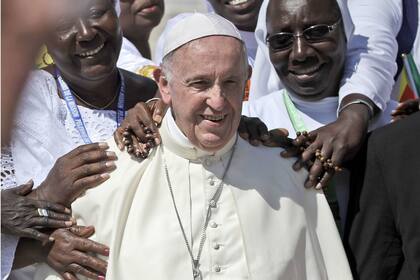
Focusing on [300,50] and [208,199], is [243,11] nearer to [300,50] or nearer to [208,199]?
[300,50]

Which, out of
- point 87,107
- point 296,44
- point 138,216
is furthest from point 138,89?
point 138,216

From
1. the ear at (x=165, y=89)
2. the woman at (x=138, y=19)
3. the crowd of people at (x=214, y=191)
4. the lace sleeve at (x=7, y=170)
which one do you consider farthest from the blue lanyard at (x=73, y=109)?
the woman at (x=138, y=19)

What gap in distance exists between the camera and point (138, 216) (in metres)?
2.91

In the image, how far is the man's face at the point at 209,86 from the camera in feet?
9.17

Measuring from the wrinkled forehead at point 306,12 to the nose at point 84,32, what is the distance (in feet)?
2.84

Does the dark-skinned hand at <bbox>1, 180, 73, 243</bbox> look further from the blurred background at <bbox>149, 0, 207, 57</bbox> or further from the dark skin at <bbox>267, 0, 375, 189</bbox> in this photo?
the blurred background at <bbox>149, 0, 207, 57</bbox>

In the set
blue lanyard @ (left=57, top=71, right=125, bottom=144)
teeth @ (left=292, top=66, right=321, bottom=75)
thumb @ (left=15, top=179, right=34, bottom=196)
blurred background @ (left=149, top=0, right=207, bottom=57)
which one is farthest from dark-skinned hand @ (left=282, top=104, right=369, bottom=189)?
A: blurred background @ (left=149, top=0, right=207, bottom=57)

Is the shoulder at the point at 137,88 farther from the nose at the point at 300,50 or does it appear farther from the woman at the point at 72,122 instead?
the nose at the point at 300,50

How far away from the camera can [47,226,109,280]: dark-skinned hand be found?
2912mm

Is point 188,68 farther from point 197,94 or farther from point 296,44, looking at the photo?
point 296,44

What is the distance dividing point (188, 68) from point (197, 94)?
0.33 feet

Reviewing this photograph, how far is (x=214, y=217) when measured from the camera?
299 centimetres

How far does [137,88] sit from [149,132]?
1.11 metres

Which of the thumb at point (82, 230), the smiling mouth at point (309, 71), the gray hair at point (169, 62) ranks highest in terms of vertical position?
the gray hair at point (169, 62)
